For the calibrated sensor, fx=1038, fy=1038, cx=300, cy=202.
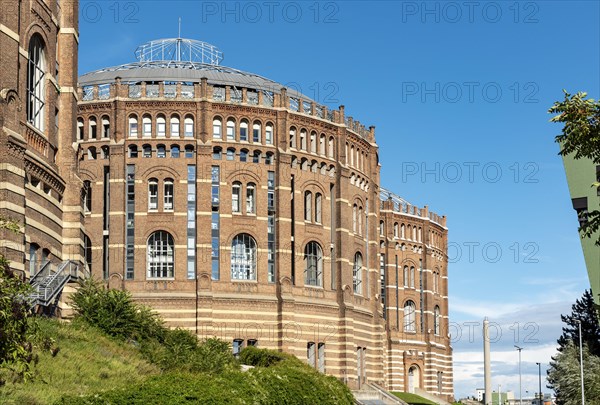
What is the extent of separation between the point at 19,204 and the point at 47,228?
439cm

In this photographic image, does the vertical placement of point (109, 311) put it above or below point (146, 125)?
below

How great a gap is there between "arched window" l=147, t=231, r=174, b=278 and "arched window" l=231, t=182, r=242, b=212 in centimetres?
549

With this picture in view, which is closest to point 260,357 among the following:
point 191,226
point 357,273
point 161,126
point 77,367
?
point 191,226

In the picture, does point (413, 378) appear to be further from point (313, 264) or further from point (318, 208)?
point (318, 208)

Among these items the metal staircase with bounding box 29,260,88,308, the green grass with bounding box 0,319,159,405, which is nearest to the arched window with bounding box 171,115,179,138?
the metal staircase with bounding box 29,260,88,308

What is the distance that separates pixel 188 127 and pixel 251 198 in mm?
7358

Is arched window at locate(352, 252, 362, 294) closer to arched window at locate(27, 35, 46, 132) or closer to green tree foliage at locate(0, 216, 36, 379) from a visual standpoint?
arched window at locate(27, 35, 46, 132)

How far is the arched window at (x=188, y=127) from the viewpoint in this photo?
80.1m

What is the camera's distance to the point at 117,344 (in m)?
46.7

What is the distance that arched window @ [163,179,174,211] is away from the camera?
79188 millimetres

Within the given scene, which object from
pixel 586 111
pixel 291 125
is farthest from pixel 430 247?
pixel 586 111

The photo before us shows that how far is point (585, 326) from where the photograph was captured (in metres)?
90.4

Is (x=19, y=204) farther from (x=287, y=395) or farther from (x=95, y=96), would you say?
(x=95, y=96)

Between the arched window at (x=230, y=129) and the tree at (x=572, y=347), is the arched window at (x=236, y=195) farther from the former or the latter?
the tree at (x=572, y=347)
